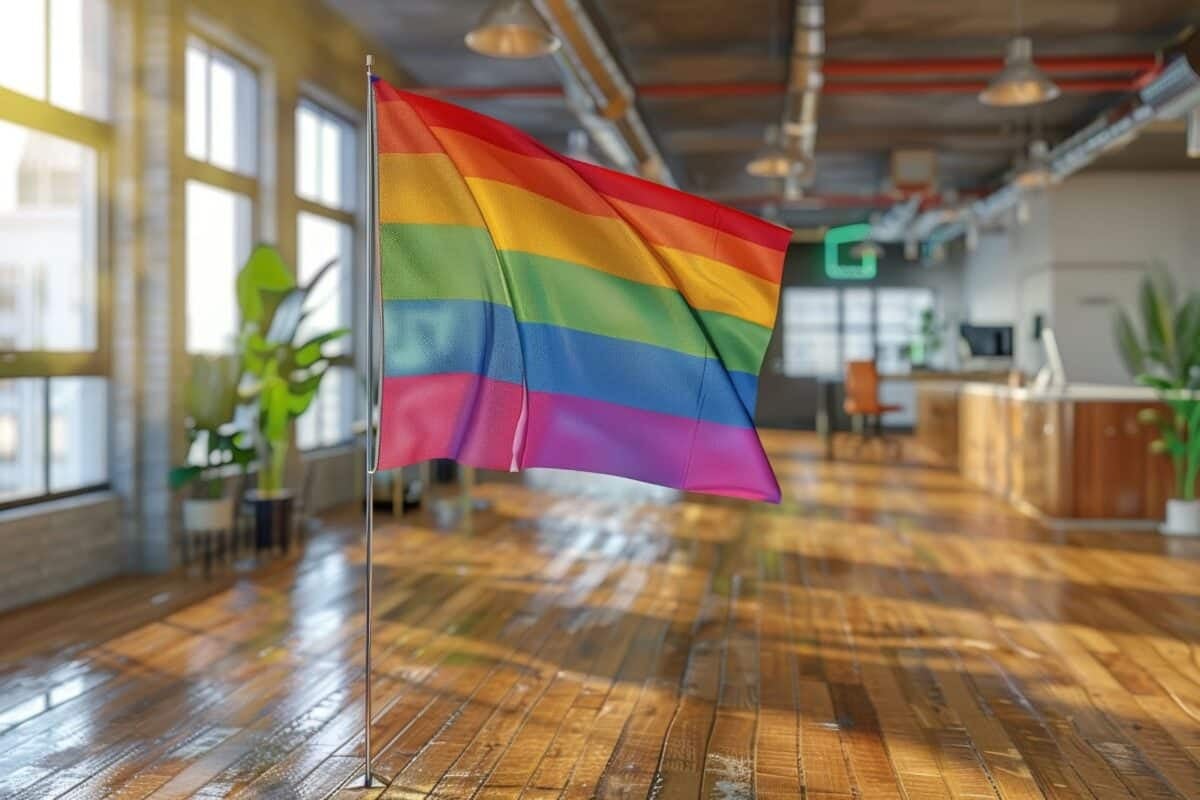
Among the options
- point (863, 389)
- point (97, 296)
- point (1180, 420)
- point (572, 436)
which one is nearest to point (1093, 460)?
point (1180, 420)

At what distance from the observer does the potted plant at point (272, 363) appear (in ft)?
20.3

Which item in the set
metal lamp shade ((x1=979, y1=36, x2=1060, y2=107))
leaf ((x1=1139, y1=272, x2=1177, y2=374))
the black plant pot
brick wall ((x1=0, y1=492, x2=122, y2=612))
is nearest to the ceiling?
metal lamp shade ((x1=979, y1=36, x2=1060, y2=107))

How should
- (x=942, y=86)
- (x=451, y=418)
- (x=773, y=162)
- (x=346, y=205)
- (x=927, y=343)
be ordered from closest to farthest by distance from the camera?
(x=451, y=418)
(x=773, y=162)
(x=346, y=205)
(x=942, y=86)
(x=927, y=343)

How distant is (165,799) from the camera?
2838 mm

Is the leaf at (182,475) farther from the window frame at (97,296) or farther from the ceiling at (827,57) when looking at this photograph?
the ceiling at (827,57)

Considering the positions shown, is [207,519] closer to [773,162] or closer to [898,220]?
[773,162]

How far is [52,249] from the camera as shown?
547 centimetres

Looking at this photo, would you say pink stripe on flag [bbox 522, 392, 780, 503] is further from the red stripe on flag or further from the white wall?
the white wall

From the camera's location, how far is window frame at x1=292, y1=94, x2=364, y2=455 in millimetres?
8258

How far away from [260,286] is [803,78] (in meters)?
3.82

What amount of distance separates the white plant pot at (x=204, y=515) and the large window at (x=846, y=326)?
15.2m

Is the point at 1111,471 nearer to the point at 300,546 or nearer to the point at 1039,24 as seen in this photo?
the point at 1039,24

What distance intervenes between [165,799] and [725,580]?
3.38m

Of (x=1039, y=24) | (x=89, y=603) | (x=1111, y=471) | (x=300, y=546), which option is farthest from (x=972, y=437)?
(x=89, y=603)
